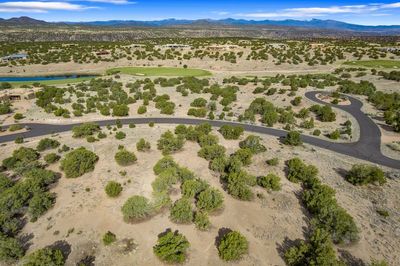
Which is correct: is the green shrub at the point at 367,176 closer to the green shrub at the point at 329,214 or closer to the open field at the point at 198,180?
the open field at the point at 198,180

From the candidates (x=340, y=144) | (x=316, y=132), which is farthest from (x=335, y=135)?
(x=316, y=132)

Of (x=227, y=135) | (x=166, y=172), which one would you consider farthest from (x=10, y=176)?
(x=227, y=135)

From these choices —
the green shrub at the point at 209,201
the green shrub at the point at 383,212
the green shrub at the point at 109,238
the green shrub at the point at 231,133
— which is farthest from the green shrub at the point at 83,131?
the green shrub at the point at 383,212

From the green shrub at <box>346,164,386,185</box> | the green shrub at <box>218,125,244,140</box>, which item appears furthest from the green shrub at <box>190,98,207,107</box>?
the green shrub at <box>346,164,386,185</box>

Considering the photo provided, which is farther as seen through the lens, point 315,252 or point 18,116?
point 18,116

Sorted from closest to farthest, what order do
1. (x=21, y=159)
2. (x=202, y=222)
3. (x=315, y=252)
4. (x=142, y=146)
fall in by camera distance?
(x=315, y=252) → (x=202, y=222) → (x=21, y=159) → (x=142, y=146)

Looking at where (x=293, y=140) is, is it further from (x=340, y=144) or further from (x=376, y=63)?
(x=376, y=63)

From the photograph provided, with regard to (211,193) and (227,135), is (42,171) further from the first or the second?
(227,135)

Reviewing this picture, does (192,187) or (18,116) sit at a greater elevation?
(192,187)
